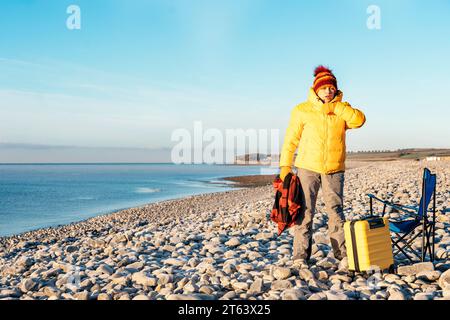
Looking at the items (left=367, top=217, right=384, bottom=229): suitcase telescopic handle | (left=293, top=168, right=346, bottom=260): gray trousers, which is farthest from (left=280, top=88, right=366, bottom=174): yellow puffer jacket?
(left=367, top=217, right=384, bottom=229): suitcase telescopic handle

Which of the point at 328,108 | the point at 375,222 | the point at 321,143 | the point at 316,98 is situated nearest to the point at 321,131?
the point at 321,143

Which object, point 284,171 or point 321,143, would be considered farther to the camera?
point 284,171

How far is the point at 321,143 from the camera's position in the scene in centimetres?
466

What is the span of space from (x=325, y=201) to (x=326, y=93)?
1308mm

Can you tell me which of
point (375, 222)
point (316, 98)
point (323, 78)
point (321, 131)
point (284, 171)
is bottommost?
point (375, 222)

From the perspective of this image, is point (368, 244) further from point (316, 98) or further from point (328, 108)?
point (316, 98)

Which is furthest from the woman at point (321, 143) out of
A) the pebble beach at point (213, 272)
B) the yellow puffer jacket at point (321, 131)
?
the pebble beach at point (213, 272)

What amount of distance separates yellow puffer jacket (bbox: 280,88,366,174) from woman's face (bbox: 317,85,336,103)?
48 mm

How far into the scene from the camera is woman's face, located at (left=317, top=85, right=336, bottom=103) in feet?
15.1

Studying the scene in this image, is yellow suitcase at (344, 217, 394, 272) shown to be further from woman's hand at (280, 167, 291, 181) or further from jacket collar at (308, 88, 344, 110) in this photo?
jacket collar at (308, 88, 344, 110)

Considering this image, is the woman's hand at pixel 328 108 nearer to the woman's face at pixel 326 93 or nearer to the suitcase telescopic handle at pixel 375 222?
the woman's face at pixel 326 93

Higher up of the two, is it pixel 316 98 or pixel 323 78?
pixel 323 78
